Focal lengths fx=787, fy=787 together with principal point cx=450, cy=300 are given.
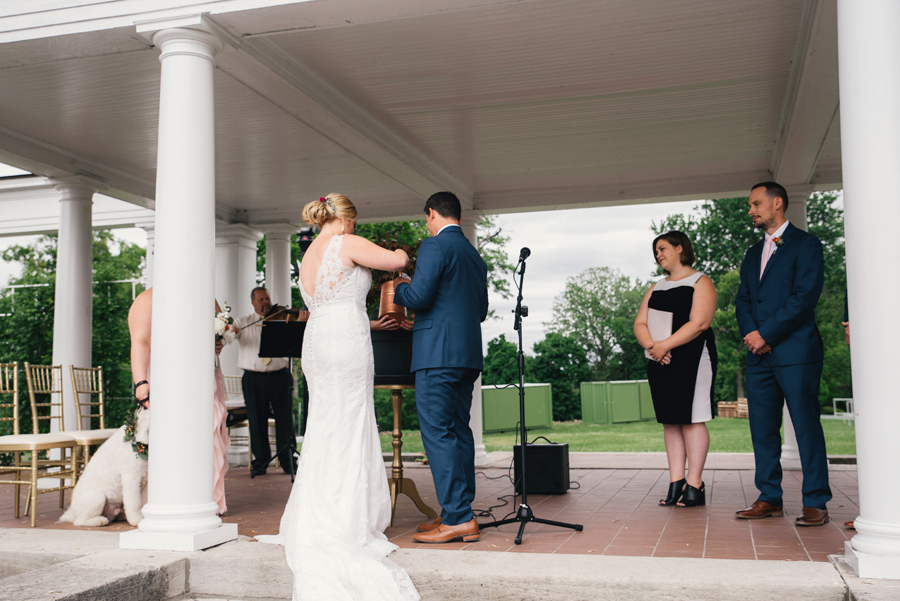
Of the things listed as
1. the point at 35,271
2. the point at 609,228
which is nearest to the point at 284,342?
the point at 35,271

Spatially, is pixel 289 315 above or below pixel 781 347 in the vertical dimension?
above

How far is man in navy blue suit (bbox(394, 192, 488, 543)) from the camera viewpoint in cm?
452

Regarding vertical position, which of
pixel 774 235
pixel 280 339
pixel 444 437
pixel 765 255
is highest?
pixel 774 235

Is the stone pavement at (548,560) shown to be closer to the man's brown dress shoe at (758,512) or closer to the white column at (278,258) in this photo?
the man's brown dress shoe at (758,512)

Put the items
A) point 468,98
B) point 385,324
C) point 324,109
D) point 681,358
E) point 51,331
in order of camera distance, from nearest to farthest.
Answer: point 385,324
point 681,358
point 324,109
point 468,98
point 51,331

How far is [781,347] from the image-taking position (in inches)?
202

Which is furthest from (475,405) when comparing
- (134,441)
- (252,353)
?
(134,441)

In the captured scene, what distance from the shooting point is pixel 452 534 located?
4520 mm

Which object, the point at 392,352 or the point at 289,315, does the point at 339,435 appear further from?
the point at 289,315

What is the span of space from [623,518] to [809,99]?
350 cm

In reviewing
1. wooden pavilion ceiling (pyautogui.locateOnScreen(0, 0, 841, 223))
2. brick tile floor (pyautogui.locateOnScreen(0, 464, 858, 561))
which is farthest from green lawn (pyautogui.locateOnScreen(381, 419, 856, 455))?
wooden pavilion ceiling (pyautogui.locateOnScreen(0, 0, 841, 223))

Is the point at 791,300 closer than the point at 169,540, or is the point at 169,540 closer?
the point at 169,540

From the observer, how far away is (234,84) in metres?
6.35

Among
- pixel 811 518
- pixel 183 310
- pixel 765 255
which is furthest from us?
pixel 765 255
